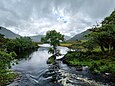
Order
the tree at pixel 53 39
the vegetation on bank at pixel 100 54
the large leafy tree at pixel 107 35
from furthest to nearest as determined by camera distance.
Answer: the tree at pixel 53 39 → the large leafy tree at pixel 107 35 → the vegetation on bank at pixel 100 54

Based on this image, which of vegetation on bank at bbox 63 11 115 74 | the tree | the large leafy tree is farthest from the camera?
the tree

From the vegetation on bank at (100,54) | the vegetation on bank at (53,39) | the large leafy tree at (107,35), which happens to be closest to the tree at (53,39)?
the vegetation on bank at (53,39)

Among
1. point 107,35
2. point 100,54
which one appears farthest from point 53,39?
point 107,35

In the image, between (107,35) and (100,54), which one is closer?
(107,35)

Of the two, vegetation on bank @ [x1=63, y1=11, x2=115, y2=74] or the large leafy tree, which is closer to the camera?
vegetation on bank @ [x1=63, y1=11, x2=115, y2=74]

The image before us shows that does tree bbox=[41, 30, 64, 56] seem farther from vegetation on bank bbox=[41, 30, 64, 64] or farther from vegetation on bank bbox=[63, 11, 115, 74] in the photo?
vegetation on bank bbox=[63, 11, 115, 74]

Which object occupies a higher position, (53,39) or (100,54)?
(53,39)

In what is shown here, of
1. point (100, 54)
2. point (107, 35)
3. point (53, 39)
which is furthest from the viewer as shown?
point (53, 39)

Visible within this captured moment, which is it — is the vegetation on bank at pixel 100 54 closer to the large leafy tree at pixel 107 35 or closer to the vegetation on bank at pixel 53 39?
the large leafy tree at pixel 107 35

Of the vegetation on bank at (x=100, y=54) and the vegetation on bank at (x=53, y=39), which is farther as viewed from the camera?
the vegetation on bank at (x=53, y=39)

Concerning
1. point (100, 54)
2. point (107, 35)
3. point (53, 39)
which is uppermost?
point (53, 39)

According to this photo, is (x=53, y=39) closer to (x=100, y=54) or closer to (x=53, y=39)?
(x=53, y=39)

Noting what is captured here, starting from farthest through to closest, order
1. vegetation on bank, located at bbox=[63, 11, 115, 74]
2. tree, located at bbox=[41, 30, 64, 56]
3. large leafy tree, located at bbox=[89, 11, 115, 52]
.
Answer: tree, located at bbox=[41, 30, 64, 56], large leafy tree, located at bbox=[89, 11, 115, 52], vegetation on bank, located at bbox=[63, 11, 115, 74]

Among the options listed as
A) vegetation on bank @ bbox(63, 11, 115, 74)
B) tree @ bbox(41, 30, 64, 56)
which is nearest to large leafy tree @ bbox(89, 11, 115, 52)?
vegetation on bank @ bbox(63, 11, 115, 74)
